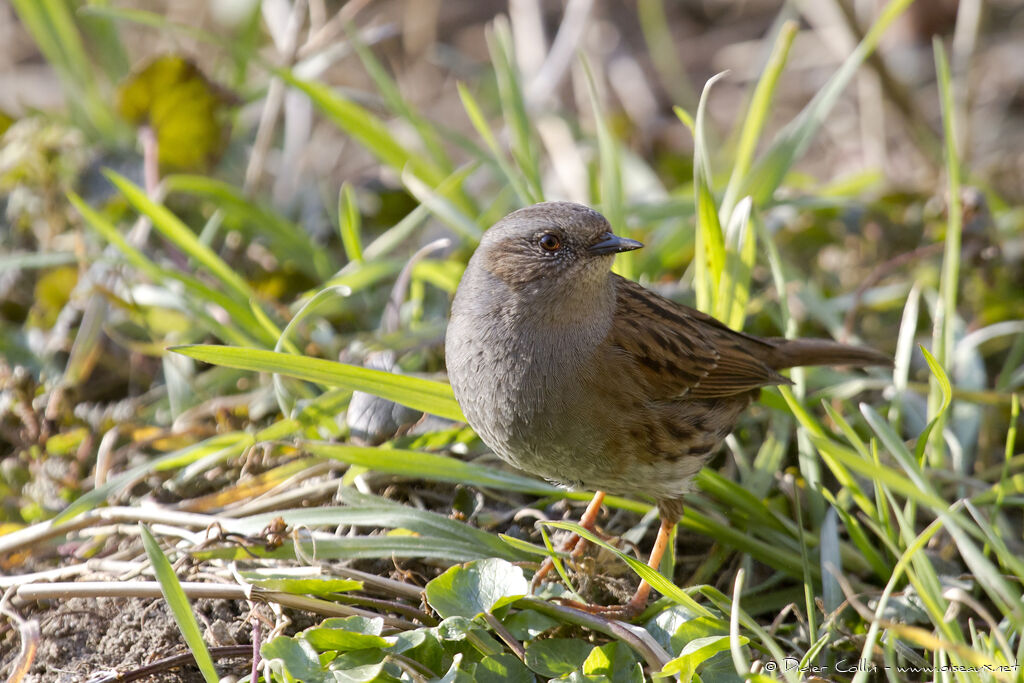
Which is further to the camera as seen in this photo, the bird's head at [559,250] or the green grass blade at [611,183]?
the green grass blade at [611,183]

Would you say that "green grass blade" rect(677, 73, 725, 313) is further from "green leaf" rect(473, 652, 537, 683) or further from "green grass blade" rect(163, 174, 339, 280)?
"green grass blade" rect(163, 174, 339, 280)

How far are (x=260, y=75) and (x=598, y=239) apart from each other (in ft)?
11.4

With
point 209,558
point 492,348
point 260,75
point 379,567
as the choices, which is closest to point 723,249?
point 492,348

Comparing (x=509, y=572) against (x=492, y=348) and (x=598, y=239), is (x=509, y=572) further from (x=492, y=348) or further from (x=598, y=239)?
(x=598, y=239)

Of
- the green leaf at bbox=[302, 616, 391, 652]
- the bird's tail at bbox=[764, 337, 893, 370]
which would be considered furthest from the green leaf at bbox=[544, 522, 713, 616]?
the bird's tail at bbox=[764, 337, 893, 370]

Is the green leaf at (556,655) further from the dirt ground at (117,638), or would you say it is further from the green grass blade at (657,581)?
the dirt ground at (117,638)

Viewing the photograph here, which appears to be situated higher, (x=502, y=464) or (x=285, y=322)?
(x=285, y=322)

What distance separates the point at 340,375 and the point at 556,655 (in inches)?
40.3

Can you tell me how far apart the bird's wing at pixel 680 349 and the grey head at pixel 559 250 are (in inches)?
9.8

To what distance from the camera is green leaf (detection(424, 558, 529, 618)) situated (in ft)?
8.53

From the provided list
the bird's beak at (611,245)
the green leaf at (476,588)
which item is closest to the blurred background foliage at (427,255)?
the green leaf at (476,588)

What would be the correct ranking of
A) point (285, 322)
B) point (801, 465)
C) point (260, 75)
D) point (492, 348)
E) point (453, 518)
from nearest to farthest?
point (492, 348), point (453, 518), point (801, 465), point (285, 322), point (260, 75)

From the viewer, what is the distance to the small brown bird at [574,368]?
288 centimetres

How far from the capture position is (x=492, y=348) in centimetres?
294
